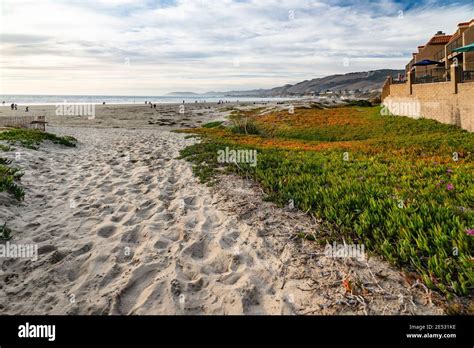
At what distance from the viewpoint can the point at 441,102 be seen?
722 inches

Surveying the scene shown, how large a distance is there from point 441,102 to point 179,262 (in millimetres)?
20294

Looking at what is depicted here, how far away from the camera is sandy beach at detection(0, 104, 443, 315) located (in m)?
3.19

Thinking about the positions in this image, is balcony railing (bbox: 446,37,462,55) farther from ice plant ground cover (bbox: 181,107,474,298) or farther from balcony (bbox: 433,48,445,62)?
ice plant ground cover (bbox: 181,107,474,298)

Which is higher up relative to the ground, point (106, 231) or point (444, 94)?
point (444, 94)

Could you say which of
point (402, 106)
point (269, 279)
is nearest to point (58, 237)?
point (269, 279)

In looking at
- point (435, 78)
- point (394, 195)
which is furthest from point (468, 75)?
point (394, 195)

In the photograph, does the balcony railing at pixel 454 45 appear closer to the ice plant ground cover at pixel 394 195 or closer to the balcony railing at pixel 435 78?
the balcony railing at pixel 435 78

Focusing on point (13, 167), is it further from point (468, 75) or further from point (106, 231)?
point (468, 75)

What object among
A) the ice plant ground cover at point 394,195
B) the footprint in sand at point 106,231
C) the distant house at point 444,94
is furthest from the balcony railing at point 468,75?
the footprint in sand at point 106,231

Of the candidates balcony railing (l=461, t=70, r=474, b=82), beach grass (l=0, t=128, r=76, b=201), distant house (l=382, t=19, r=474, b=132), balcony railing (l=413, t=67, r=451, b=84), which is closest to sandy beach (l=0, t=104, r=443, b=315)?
beach grass (l=0, t=128, r=76, b=201)

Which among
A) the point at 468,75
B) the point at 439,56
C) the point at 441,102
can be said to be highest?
the point at 439,56
